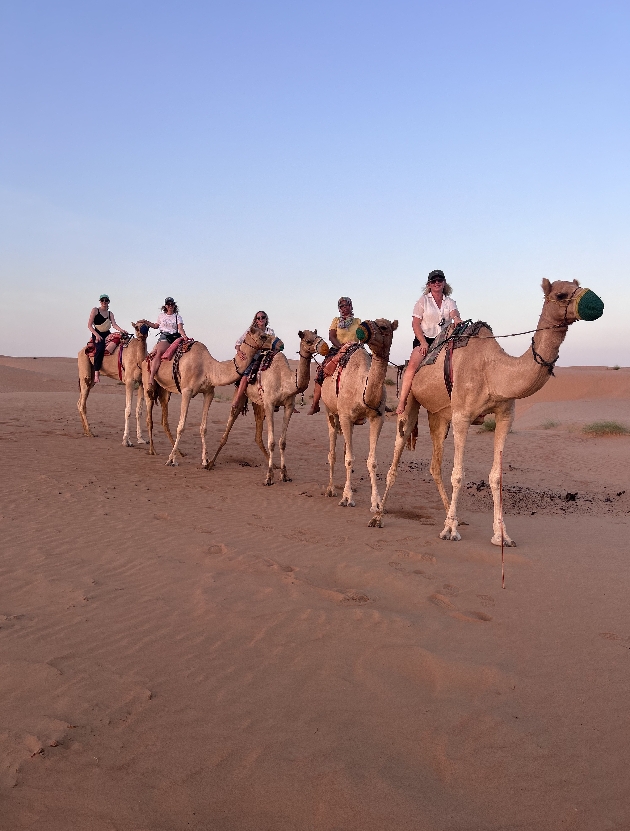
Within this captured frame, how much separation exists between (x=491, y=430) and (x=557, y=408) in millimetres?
10883

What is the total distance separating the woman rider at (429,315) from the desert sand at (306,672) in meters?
2.34

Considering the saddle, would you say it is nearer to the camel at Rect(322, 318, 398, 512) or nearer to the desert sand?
the camel at Rect(322, 318, 398, 512)

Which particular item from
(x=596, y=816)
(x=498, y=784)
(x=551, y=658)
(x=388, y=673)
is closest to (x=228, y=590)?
(x=388, y=673)

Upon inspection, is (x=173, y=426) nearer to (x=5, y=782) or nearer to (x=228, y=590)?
(x=228, y=590)

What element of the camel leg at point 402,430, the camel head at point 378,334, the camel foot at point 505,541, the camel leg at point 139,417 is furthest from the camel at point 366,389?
the camel leg at point 139,417

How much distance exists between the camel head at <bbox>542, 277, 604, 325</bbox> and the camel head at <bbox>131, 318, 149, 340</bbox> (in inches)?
424

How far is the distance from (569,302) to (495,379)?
4.30ft

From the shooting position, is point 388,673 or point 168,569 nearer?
point 388,673

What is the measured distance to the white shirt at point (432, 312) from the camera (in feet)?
28.4

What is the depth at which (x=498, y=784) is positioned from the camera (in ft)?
10.0

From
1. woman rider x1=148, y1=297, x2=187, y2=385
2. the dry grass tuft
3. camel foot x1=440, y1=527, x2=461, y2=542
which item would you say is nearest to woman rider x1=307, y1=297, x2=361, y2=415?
camel foot x1=440, y1=527, x2=461, y2=542

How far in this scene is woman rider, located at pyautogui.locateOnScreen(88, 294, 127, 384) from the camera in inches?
651

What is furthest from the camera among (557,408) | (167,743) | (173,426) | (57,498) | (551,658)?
(557,408)

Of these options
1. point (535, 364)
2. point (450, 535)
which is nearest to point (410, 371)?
point (535, 364)
